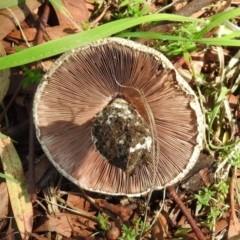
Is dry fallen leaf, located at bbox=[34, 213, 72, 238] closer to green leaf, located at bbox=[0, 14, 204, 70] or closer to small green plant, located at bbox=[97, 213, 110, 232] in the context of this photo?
small green plant, located at bbox=[97, 213, 110, 232]

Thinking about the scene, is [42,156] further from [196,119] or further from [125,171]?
[196,119]

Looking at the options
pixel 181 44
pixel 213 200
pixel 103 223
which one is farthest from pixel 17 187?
pixel 181 44

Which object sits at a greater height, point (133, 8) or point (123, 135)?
point (133, 8)

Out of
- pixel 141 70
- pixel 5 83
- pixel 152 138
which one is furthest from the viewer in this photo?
pixel 5 83

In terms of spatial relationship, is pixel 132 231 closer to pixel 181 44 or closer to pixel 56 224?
pixel 56 224

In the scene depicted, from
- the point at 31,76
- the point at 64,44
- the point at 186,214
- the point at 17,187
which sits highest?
the point at 64,44

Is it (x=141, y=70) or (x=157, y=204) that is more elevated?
(x=141, y=70)

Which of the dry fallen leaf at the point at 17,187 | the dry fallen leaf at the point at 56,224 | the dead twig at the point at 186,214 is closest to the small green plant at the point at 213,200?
the dead twig at the point at 186,214

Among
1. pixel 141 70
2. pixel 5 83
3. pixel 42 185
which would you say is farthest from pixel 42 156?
pixel 141 70
